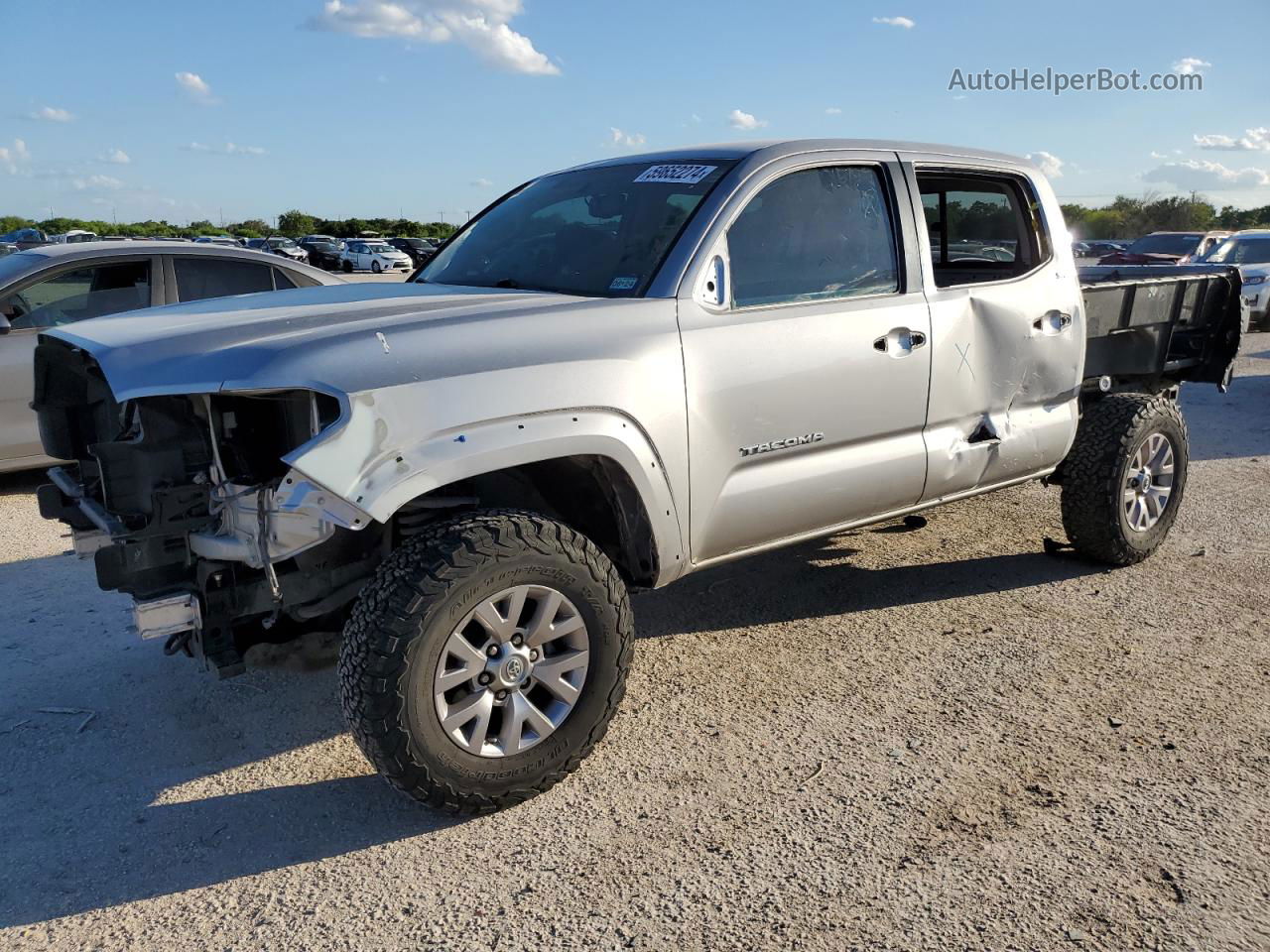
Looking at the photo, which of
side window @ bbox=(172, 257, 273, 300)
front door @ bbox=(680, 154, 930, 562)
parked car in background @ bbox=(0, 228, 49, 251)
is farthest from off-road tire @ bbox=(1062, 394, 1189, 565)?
parked car in background @ bbox=(0, 228, 49, 251)

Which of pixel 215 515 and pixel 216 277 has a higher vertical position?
pixel 216 277

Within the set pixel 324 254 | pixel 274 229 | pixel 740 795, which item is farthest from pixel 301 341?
pixel 274 229

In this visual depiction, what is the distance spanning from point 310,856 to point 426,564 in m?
0.88

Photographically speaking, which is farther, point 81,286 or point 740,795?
point 81,286

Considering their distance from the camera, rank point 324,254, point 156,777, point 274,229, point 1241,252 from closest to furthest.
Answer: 1. point 156,777
2. point 1241,252
3. point 324,254
4. point 274,229

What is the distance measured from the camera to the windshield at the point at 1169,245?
1638cm

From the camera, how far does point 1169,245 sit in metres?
16.8

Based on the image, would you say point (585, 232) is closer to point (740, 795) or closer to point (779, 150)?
point (779, 150)

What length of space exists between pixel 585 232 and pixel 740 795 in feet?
7.00

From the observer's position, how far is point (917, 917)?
252cm

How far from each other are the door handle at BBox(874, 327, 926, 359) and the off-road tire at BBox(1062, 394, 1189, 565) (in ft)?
4.71

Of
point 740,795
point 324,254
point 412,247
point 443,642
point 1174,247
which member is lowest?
point 740,795

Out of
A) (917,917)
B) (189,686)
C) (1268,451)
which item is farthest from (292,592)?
(1268,451)

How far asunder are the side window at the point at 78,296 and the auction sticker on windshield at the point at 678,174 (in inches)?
163
